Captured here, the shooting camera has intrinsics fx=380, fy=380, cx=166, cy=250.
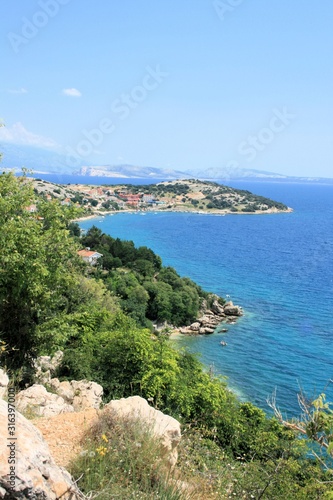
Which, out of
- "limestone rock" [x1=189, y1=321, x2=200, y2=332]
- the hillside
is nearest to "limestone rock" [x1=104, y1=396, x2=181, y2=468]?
"limestone rock" [x1=189, y1=321, x2=200, y2=332]

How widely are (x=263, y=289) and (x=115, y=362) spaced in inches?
1682

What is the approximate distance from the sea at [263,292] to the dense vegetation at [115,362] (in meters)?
2.63

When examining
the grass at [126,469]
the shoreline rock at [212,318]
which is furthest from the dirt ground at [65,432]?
the shoreline rock at [212,318]

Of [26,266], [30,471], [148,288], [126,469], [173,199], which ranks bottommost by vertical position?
[148,288]

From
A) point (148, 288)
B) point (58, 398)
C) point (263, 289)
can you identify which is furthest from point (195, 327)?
point (58, 398)

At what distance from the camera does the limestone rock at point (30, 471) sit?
147 inches

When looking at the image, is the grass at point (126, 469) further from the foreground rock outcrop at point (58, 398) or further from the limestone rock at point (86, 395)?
the limestone rock at point (86, 395)

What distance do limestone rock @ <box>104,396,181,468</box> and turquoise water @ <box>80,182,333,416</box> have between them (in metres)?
3.15

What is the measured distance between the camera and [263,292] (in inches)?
2074

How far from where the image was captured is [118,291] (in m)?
44.4

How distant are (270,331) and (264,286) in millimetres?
16894

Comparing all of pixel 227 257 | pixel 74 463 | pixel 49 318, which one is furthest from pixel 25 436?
pixel 227 257

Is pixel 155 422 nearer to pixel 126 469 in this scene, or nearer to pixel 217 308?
pixel 126 469

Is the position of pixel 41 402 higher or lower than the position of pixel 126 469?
lower
